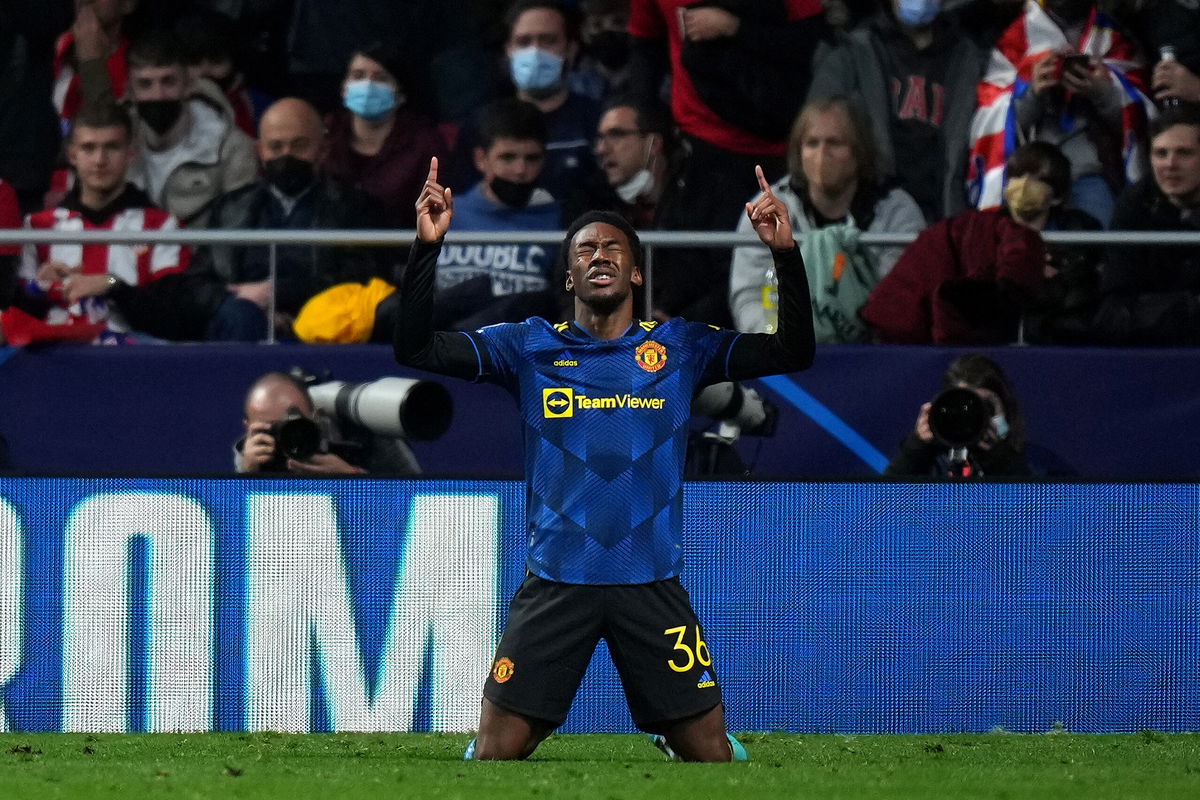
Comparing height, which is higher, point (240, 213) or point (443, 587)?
point (240, 213)

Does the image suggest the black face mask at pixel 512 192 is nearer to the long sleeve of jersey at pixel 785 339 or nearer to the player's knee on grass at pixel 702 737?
the long sleeve of jersey at pixel 785 339

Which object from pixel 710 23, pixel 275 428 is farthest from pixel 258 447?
pixel 710 23

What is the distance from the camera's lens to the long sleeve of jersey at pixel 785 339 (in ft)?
17.6

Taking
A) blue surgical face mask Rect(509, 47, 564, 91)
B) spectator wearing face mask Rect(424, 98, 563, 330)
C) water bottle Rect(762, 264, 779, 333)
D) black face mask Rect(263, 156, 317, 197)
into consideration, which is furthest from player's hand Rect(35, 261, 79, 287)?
water bottle Rect(762, 264, 779, 333)

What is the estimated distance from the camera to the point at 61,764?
18.6ft

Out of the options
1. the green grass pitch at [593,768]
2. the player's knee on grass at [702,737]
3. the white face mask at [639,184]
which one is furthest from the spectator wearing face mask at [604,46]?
the player's knee on grass at [702,737]

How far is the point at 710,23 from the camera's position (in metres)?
9.05

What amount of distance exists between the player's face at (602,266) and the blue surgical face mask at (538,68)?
158 inches

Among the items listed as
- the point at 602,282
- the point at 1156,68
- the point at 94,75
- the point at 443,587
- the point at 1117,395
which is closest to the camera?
the point at 602,282

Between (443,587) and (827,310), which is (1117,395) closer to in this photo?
(827,310)

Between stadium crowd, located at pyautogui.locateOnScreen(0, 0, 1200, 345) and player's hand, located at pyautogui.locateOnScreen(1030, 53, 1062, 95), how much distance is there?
0.7 inches

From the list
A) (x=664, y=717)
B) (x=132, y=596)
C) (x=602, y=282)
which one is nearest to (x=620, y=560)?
(x=664, y=717)

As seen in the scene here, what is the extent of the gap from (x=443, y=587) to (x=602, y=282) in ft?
7.22

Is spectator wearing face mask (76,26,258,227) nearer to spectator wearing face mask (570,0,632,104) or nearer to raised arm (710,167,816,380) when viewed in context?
spectator wearing face mask (570,0,632,104)
